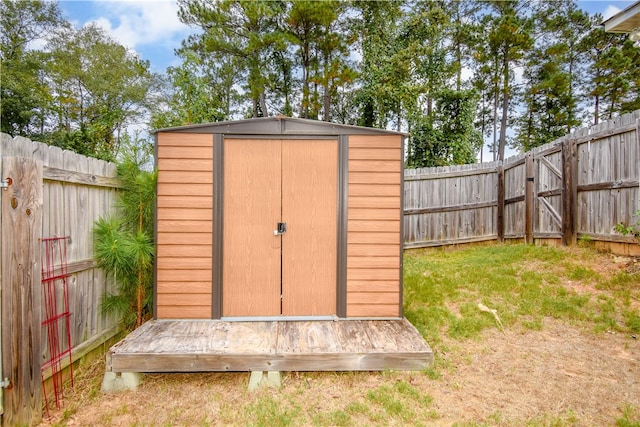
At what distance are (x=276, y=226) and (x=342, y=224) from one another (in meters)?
0.66

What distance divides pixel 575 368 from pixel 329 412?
2070 millimetres

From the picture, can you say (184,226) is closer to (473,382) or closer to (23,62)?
(473,382)

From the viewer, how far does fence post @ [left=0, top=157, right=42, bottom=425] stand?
6.78 ft

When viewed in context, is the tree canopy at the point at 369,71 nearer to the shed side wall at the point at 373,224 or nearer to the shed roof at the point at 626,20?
the shed roof at the point at 626,20

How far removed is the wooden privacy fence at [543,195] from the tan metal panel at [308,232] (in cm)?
379

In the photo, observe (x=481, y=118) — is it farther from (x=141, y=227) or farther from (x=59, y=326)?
(x=59, y=326)

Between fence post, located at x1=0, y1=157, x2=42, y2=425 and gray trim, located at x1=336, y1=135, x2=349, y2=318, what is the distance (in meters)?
2.32

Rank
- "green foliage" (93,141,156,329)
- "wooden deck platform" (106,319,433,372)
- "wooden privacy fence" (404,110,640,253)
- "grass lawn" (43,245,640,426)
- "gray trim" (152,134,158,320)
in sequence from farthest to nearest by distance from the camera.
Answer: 1. "wooden privacy fence" (404,110,640,253)
2. "gray trim" (152,134,158,320)
3. "green foliage" (93,141,156,329)
4. "wooden deck platform" (106,319,433,372)
5. "grass lawn" (43,245,640,426)

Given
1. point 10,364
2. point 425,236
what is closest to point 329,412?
point 10,364

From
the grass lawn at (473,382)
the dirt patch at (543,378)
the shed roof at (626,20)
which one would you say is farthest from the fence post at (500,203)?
the dirt patch at (543,378)

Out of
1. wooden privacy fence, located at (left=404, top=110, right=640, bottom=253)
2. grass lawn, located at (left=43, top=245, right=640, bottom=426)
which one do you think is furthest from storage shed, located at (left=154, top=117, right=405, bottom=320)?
wooden privacy fence, located at (left=404, top=110, right=640, bottom=253)

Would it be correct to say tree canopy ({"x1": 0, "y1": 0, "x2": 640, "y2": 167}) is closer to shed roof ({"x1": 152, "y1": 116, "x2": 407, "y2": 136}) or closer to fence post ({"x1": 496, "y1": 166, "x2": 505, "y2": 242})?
fence post ({"x1": 496, "y1": 166, "x2": 505, "y2": 242})

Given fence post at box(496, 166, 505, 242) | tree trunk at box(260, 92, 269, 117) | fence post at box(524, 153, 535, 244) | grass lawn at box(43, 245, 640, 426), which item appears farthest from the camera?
tree trunk at box(260, 92, 269, 117)

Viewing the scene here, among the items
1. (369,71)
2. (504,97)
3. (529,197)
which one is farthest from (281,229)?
(504,97)
